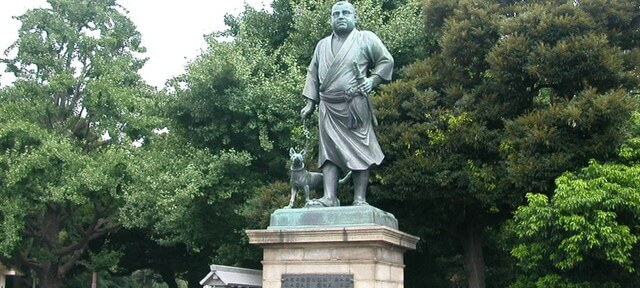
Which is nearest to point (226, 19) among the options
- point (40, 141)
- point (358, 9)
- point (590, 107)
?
point (358, 9)

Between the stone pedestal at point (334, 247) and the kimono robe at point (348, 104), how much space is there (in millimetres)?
657

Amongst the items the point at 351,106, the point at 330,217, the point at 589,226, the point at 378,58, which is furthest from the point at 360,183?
the point at 589,226

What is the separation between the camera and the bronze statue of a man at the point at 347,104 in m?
8.38

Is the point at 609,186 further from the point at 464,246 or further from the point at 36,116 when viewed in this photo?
the point at 36,116

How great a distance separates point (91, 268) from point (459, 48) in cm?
1522

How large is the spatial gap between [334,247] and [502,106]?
7.22 meters

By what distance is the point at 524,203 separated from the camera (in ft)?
45.8

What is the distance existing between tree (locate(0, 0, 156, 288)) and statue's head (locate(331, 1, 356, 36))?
14363 mm

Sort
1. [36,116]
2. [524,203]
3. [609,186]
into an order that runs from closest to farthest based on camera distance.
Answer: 1. [609,186]
2. [524,203]
3. [36,116]

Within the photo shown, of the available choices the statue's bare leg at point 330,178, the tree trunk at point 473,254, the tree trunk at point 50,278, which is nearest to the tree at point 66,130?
the tree trunk at point 50,278

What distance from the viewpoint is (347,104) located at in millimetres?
8430

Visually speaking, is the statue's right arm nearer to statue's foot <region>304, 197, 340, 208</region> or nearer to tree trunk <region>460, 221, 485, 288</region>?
statue's foot <region>304, 197, 340, 208</region>

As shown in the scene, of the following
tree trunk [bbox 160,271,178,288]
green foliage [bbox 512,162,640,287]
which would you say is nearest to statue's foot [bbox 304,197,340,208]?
green foliage [bbox 512,162,640,287]

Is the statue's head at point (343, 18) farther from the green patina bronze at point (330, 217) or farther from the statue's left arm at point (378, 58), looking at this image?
the green patina bronze at point (330, 217)
